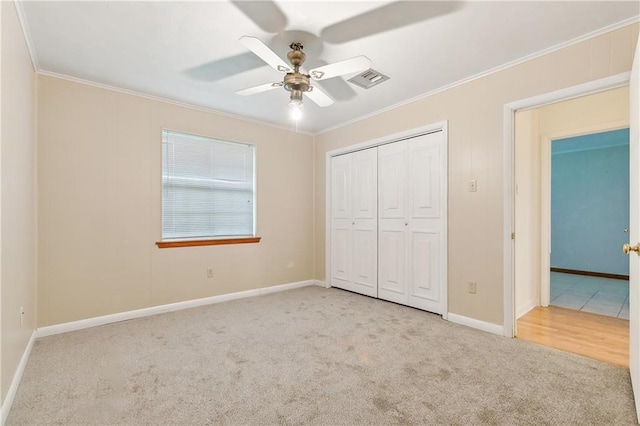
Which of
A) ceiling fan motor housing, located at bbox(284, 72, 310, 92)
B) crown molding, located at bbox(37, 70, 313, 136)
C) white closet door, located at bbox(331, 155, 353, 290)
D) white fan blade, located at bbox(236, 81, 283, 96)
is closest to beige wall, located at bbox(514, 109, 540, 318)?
white closet door, located at bbox(331, 155, 353, 290)

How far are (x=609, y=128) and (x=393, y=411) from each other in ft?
12.5

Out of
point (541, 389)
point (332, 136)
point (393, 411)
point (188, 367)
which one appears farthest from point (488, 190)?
point (188, 367)

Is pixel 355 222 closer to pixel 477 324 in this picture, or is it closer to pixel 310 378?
pixel 477 324

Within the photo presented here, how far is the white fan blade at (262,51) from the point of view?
1785mm

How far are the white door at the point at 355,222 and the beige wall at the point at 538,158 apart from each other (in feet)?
5.36

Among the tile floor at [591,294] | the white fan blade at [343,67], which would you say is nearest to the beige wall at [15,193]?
the white fan blade at [343,67]

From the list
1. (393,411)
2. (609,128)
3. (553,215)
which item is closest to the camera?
(393,411)

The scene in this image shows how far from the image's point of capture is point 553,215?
634cm

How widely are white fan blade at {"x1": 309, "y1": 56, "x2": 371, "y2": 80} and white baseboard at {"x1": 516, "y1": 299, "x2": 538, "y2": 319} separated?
3.07 metres

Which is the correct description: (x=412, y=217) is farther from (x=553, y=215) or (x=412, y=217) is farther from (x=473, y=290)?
(x=553, y=215)

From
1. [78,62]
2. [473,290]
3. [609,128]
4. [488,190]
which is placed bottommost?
[473,290]

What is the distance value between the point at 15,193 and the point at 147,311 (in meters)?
1.81

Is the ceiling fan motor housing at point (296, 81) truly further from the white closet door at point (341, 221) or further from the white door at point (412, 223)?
the white closet door at point (341, 221)

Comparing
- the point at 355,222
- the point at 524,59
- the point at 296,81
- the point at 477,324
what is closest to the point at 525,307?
the point at 477,324
